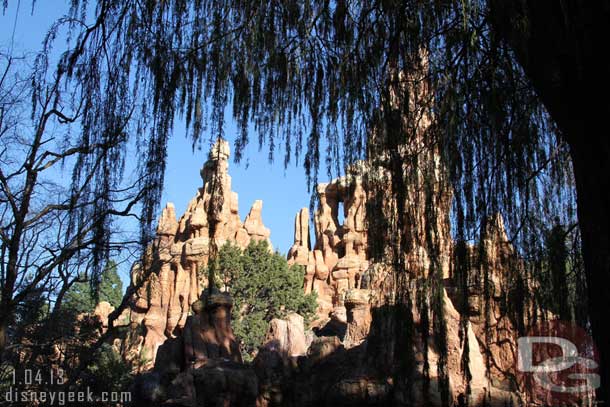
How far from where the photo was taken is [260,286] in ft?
113

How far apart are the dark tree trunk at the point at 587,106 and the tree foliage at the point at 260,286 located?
2959 cm

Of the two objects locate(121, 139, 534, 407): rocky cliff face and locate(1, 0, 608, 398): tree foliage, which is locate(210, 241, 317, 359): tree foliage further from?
locate(1, 0, 608, 398): tree foliage

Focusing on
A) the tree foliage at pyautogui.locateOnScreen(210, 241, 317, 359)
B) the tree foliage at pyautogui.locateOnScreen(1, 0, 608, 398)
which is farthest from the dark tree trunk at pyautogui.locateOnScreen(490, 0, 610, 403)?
the tree foliage at pyautogui.locateOnScreen(210, 241, 317, 359)

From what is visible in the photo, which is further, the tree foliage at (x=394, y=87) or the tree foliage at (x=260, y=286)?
the tree foliage at (x=260, y=286)

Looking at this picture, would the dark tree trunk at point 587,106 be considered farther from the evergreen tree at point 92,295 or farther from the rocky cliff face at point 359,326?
the evergreen tree at point 92,295

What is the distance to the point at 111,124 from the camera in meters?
3.57

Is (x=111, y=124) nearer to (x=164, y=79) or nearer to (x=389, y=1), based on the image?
(x=164, y=79)

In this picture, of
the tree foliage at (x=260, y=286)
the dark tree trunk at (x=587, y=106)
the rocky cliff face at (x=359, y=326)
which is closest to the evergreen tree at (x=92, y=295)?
Answer: the rocky cliff face at (x=359, y=326)

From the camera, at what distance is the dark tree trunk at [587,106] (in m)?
3.18

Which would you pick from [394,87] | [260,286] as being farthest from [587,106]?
[260,286]

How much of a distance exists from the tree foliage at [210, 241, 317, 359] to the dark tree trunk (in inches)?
1165

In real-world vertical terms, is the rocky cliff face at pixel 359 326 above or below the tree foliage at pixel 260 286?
below

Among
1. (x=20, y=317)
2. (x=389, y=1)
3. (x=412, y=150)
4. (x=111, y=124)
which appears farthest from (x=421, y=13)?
(x=20, y=317)

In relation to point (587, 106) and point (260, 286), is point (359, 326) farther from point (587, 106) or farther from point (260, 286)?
point (260, 286)
